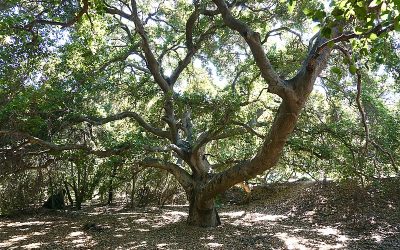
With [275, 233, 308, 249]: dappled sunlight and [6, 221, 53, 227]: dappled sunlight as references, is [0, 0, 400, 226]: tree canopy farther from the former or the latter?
[6, 221, 53, 227]: dappled sunlight

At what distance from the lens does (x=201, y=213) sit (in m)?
8.48

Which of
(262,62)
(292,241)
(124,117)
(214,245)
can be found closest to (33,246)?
(124,117)

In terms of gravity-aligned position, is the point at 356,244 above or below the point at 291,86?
below

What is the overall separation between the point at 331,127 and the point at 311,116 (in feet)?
2.24

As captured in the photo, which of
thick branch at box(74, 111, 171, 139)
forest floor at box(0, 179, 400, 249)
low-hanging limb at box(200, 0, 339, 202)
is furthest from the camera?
thick branch at box(74, 111, 171, 139)

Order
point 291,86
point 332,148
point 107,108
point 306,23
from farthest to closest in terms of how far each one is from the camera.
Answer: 1. point 107,108
2. point 306,23
3. point 332,148
4. point 291,86

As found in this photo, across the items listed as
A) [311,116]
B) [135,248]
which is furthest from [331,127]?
[135,248]

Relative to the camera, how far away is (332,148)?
7.44m

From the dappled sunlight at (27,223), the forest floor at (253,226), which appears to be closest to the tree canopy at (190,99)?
the forest floor at (253,226)

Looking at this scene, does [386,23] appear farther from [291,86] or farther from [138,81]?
[138,81]

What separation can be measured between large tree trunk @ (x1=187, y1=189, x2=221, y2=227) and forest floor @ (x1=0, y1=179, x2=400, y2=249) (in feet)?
0.80

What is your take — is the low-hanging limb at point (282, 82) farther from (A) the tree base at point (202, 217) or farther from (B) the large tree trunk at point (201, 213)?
(A) the tree base at point (202, 217)

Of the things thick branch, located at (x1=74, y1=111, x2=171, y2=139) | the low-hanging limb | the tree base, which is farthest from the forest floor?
thick branch, located at (x1=74, y1=111, x2=171, y2=139)

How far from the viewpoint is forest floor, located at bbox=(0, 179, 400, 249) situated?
272 inches
